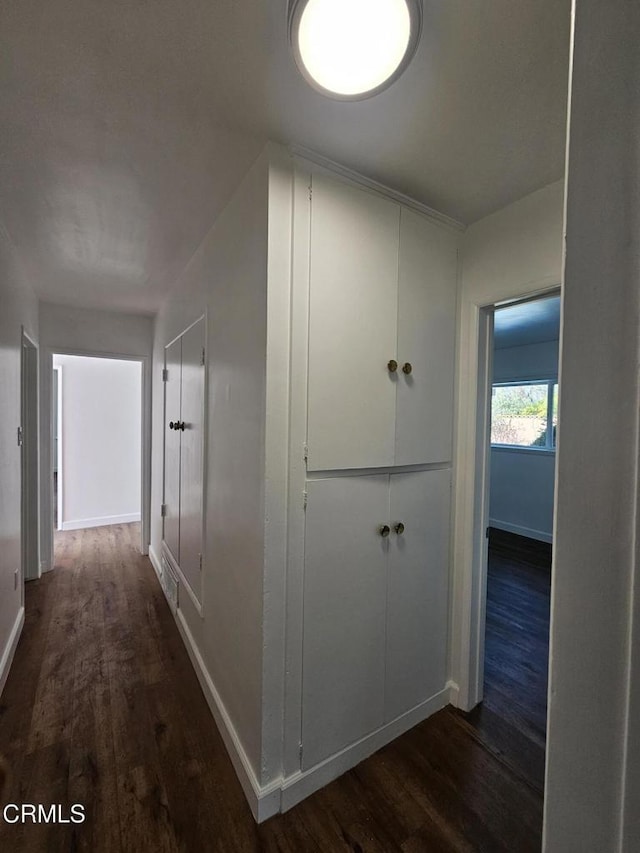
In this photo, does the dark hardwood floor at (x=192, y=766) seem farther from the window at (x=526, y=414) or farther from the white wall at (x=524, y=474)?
the window at (x=526, y=414)

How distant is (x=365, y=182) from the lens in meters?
1.45

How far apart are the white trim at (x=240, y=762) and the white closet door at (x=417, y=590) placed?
56cm

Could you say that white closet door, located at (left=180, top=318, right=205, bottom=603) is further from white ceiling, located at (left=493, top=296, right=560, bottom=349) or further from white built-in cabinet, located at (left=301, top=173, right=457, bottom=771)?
white ceiling, located at (left=493, top=296, right=560, bottom=349)

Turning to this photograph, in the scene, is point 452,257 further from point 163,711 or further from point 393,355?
point 163,711

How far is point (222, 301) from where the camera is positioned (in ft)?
5.74

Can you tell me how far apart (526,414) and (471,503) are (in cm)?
378

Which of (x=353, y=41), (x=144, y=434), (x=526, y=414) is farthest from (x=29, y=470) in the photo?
(x=526, y=414)

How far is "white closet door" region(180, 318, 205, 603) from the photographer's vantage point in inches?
83.1

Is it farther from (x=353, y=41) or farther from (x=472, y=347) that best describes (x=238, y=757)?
(x=353, y=41)

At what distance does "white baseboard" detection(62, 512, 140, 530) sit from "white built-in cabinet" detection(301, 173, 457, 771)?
14.5 ft

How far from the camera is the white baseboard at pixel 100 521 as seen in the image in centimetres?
464

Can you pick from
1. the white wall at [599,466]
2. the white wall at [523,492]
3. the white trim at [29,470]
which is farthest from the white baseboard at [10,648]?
the white wall at [523,492]

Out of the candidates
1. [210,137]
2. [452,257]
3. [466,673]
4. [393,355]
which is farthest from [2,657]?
[452,257]

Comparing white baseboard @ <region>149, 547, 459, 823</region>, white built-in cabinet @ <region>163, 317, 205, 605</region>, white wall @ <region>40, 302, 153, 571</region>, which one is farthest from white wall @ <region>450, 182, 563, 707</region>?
white wall @ <region>40, 302, 153, 571</region>
